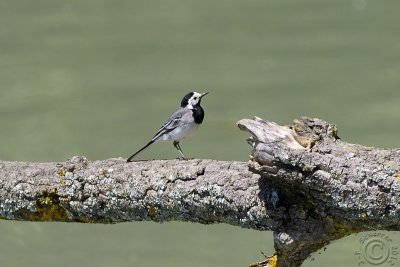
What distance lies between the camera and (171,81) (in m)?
8.50

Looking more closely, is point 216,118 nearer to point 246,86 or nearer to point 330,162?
point 246,86

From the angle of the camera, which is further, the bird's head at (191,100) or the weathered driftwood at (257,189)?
the bird's head at (191,100)

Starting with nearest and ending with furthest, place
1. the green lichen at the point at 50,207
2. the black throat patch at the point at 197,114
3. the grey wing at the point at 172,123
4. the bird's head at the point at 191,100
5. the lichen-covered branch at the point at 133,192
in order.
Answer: the lichen-covered branch at the point at 133,192, the green lichen at the point at 50,207, the grey wing at the point at 172,123, the black throat patch at the point at 197,114, the bird's head at the point at 191,100

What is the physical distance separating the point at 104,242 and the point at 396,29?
2.85 m

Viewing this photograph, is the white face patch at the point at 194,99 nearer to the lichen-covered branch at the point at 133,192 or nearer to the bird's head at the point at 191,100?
the bird's head at the point at 191,100

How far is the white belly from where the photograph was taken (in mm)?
6836

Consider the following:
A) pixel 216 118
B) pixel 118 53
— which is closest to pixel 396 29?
pixel 216 118

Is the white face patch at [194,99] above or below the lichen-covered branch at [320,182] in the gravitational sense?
above

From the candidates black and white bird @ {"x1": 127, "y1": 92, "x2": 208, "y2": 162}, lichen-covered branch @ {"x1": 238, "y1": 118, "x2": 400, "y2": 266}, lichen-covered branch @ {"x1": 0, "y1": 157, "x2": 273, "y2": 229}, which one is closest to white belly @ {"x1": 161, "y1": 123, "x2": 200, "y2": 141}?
black and white bird @ {"x1": 127, "y1": 92, "x2": 208, "y2": 162}

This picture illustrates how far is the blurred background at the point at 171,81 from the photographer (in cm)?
780

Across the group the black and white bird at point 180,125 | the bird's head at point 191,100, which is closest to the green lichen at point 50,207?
the black and white bird at point 180,125

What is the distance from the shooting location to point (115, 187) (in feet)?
15.8

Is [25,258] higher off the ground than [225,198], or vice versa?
[225,198]

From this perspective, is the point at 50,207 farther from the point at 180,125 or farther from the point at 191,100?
the point at 191,100
